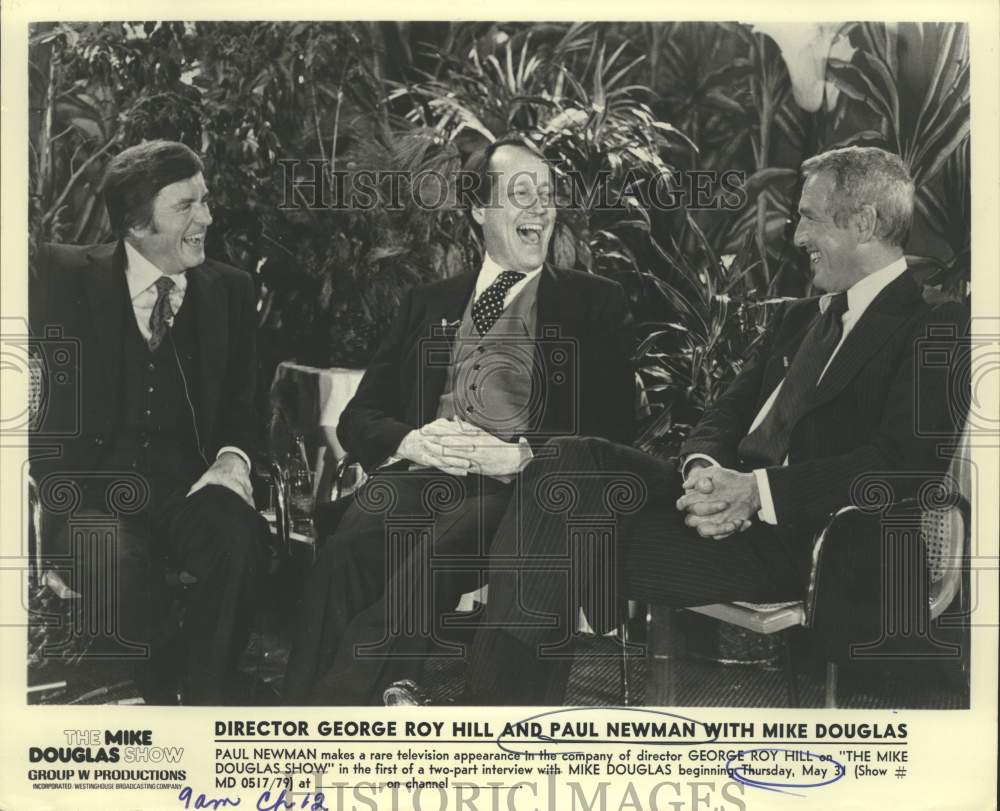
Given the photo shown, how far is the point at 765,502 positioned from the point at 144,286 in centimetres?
250

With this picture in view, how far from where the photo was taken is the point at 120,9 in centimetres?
430

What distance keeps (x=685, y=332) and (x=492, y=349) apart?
0.74 m

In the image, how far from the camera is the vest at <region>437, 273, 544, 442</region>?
426 cm

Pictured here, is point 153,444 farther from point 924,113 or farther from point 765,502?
point 924,113

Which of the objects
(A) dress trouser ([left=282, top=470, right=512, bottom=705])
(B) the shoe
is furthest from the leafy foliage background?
(B) the shoe

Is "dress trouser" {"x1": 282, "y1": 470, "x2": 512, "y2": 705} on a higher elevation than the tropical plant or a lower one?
lower

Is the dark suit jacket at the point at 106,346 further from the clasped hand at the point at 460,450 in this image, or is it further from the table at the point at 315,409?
the clasped hand at the point at 460,450

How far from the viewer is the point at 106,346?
4309mm

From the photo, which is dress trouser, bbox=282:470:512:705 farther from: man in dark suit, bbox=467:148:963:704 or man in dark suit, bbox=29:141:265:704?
man in dark suit, bbox=29:141:265:704

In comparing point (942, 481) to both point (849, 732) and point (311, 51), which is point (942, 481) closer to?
point (849, 732)

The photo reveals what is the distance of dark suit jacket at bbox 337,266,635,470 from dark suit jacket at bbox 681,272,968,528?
379 millimetres

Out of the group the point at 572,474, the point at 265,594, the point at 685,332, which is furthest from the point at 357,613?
the point at 685,332

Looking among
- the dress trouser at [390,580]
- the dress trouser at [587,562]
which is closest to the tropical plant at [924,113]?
the dress trouser at [587,562]

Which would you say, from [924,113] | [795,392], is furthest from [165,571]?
[924,113]
